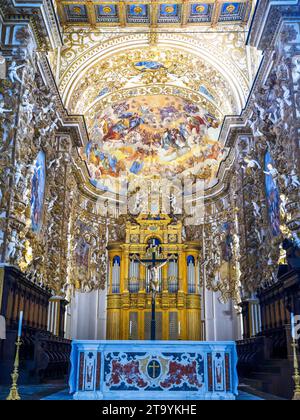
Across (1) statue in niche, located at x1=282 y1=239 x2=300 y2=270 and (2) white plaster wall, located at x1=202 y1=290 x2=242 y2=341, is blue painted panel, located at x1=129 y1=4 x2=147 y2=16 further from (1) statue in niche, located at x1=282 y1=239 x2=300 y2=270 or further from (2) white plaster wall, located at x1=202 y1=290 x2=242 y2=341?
(2) white plaster wall, located at x1=202 y1=290 x2=242 y2=341

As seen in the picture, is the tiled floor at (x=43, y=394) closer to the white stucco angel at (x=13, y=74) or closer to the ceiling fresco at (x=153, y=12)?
the white stucco angel at (x=13, y=74)

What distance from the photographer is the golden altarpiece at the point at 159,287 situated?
19.8 metres

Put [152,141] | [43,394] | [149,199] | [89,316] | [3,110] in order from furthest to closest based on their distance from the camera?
[152,141] < [149,199] < [89,316] < [3,110] < [43,394]

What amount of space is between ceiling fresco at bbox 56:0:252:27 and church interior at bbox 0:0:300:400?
0.06m

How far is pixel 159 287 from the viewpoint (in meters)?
20.5

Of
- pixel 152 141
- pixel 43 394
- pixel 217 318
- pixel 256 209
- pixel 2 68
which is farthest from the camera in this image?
pixel 152 141

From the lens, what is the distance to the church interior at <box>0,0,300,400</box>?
8.47 meters

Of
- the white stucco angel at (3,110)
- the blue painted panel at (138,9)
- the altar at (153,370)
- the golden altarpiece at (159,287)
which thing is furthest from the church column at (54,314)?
the blue painted panel at (138,9)

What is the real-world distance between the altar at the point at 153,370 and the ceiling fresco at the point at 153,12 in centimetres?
1351

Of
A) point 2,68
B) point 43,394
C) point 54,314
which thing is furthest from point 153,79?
point 43,394

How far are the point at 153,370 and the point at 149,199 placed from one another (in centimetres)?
1665

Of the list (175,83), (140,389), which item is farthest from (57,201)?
(140,389)

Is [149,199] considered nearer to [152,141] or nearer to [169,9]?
[152,141]

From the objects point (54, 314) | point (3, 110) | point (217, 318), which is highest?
point (3, 110)
